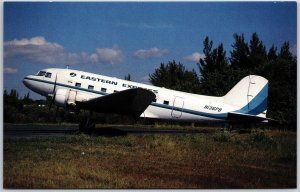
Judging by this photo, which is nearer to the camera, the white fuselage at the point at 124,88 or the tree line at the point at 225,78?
the tree line at the point at 225,78

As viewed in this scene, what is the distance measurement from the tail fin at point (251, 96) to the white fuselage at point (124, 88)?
33 centimetres

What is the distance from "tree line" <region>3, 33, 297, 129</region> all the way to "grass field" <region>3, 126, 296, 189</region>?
1.12m

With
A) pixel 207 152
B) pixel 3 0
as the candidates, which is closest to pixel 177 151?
pixel 207 152

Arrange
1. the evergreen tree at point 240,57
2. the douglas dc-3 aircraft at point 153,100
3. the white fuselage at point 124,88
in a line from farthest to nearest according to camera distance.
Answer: the white fuselage at point 124,88 → the douglas dc-3 aircraft at point 153,100 → the evergreen tree at point 240,57

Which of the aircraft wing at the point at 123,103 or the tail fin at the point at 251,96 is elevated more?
the tail fin at the point at 251,96

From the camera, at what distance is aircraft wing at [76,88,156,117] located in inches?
468

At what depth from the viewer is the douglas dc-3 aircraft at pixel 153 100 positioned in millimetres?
13023

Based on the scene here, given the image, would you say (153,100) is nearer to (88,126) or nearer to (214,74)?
(88,126)

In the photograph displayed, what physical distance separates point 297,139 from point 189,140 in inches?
157

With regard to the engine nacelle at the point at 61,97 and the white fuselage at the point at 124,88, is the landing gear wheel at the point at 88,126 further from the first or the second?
the engine nacelle at the point at 61,97

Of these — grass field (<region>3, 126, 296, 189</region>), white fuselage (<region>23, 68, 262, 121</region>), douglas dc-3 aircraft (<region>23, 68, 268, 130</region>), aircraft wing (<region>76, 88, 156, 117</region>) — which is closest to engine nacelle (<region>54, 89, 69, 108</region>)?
douglas dc-3 aircraft (<region>23, 68, 268, 130</region>)

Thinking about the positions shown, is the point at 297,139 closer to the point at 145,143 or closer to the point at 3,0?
the point at 145,143

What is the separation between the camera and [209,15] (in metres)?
9.17

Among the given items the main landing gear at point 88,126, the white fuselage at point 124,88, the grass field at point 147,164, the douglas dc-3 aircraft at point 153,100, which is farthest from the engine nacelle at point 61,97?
the grass field at point 147,164
